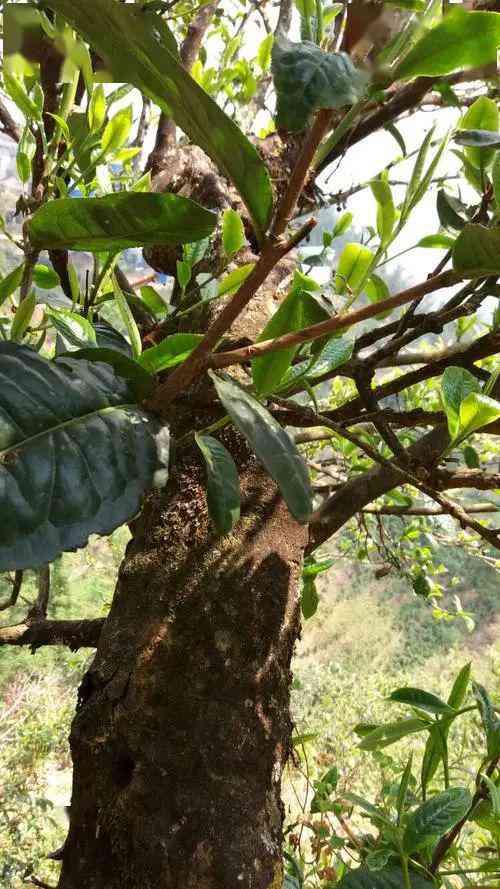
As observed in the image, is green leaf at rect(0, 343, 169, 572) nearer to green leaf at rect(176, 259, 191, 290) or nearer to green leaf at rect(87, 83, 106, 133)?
green leaf at rect(176, 259, 191, 290)

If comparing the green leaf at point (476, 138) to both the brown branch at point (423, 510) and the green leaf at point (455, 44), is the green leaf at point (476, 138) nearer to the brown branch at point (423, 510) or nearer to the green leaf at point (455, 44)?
the green leaf at point (455, 44)

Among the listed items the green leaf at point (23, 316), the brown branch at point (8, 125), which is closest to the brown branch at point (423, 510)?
the green leaf at point (23, 316)

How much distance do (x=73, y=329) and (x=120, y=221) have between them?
0.45 ft

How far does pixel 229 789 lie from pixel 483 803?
0.37 m

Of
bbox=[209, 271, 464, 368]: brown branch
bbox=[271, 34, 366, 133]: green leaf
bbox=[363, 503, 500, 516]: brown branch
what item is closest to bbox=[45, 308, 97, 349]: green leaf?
bbox=[209, 271, 464, 368]: brown branch

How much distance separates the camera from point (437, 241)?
0.51 m

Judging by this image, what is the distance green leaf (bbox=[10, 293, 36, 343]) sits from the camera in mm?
405

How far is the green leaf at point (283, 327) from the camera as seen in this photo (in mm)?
388

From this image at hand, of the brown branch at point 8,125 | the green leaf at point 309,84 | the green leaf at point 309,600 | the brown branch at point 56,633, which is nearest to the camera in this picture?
the green leaf at point 309,84

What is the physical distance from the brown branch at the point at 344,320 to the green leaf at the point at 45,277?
328 mm

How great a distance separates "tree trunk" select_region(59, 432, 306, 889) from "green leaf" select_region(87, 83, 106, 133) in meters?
0.37

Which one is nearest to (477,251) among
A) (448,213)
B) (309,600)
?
(448,213)

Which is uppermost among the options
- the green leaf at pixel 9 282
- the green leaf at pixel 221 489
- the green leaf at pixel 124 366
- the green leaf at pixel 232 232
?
the green leaf at pixel 232 232

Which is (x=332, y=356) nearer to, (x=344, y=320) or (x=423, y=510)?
(x=344, y=320)
